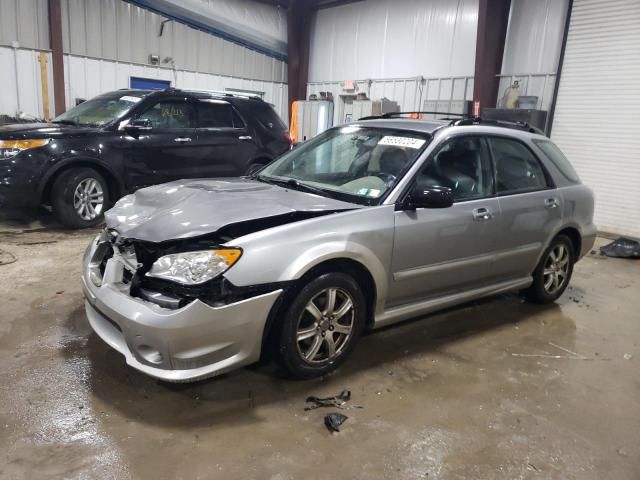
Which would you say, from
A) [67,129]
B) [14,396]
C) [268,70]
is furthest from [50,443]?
[268,70]

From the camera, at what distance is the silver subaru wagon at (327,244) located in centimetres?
233

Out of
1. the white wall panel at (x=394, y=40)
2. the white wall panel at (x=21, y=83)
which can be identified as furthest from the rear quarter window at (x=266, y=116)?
the white wall panel at (x=21, y=83)

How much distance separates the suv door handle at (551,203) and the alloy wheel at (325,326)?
78.2 inches

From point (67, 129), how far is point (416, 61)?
8.10 meters

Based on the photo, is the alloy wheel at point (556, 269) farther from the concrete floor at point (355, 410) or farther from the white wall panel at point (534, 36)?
the white wall panel at point (534, 36)

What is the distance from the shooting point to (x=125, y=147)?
587 cm

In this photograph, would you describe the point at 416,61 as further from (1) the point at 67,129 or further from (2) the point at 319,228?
(2) the point at 319,228

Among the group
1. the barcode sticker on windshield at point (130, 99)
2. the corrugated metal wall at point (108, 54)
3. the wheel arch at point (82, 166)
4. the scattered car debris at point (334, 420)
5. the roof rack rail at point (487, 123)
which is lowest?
the scattered car debris at point (334, 420)

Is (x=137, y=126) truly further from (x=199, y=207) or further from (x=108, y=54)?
(x=108, y=54)

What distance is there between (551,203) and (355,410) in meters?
2.40

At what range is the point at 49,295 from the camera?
382cm

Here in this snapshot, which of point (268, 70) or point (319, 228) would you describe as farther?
point (268, 70)

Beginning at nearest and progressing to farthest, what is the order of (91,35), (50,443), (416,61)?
(50,443), (91,35), (416,61)

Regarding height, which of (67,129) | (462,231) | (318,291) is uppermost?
(67,129)
